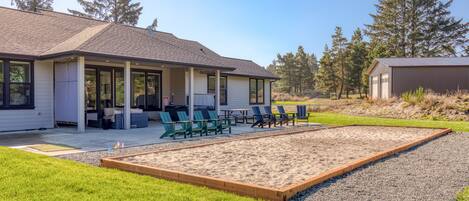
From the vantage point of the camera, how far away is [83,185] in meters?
4.98

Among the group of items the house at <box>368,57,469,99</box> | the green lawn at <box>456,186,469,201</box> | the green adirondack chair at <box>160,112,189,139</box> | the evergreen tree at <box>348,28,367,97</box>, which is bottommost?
the green lawn at <box>456,186,469,201</box>

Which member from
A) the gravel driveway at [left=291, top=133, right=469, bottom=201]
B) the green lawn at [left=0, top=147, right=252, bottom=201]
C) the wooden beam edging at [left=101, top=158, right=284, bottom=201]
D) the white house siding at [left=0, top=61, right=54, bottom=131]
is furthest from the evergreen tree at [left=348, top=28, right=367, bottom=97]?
the green lawn at [left=0, top=147, right=252, bottom=201]

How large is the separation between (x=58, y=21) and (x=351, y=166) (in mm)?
14651

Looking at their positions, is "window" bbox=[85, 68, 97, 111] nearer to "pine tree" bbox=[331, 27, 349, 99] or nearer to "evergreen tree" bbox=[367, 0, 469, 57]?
"evergreen tree" bbox=[367, 0, 469, 57]

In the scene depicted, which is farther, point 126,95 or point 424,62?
point 424,62

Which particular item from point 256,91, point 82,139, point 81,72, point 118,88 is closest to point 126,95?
point 81,72

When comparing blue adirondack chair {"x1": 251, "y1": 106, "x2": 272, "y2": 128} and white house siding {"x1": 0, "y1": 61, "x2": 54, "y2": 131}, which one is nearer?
white house siding {"x1": 0, "y1": 61, "x2": 54, "y2": 131}

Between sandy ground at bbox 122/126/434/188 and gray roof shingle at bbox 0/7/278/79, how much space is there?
5839 mm

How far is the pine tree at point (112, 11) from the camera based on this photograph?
4572cm

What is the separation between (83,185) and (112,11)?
148 feet

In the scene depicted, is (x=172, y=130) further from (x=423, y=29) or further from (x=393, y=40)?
(x=423, y=29)

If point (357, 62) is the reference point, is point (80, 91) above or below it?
below

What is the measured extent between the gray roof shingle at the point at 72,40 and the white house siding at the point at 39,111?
720mm

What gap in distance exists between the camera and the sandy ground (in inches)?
229
